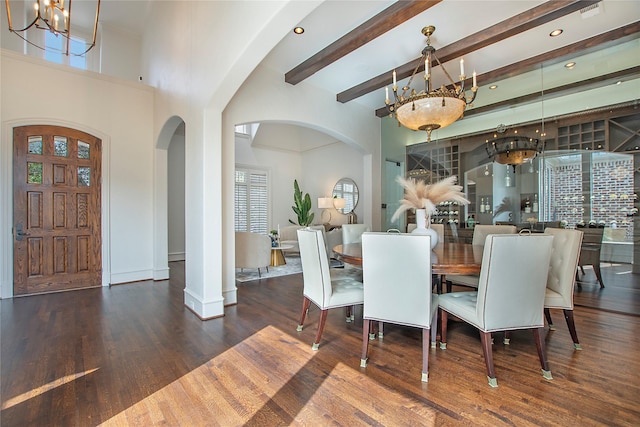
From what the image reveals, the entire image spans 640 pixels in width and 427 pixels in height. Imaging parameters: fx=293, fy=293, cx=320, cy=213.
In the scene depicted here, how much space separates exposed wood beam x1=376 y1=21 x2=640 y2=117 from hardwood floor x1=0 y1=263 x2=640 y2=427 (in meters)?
3.11

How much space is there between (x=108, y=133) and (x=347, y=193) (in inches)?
192

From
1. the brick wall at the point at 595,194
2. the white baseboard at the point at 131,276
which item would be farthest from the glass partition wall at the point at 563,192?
the white baseboard at the point at 131,276

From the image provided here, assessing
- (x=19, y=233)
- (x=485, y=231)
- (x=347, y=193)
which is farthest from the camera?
(x=347, y=193)

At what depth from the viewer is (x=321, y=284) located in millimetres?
2506

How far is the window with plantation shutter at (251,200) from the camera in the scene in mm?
7750

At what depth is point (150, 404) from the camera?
176 centimetres

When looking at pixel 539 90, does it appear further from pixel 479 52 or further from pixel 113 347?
pixel 113 347

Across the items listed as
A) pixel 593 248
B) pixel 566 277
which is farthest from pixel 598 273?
pixel 566 277

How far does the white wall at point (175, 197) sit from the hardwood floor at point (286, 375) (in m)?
3.55

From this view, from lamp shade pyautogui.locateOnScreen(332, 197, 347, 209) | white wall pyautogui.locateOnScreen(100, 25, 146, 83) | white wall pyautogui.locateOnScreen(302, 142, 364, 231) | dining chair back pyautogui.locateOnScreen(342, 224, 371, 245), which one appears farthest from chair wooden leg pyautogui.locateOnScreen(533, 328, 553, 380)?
white wall pyautogui.locateOnScreen(100, 25, 146, 83)

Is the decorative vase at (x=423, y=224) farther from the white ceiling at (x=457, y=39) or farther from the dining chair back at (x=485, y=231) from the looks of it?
the white ceiling at (x=457, y=39)

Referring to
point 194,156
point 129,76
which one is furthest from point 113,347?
point 129,76

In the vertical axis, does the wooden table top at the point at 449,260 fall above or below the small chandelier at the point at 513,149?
below

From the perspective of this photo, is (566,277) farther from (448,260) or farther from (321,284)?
(321,284)
